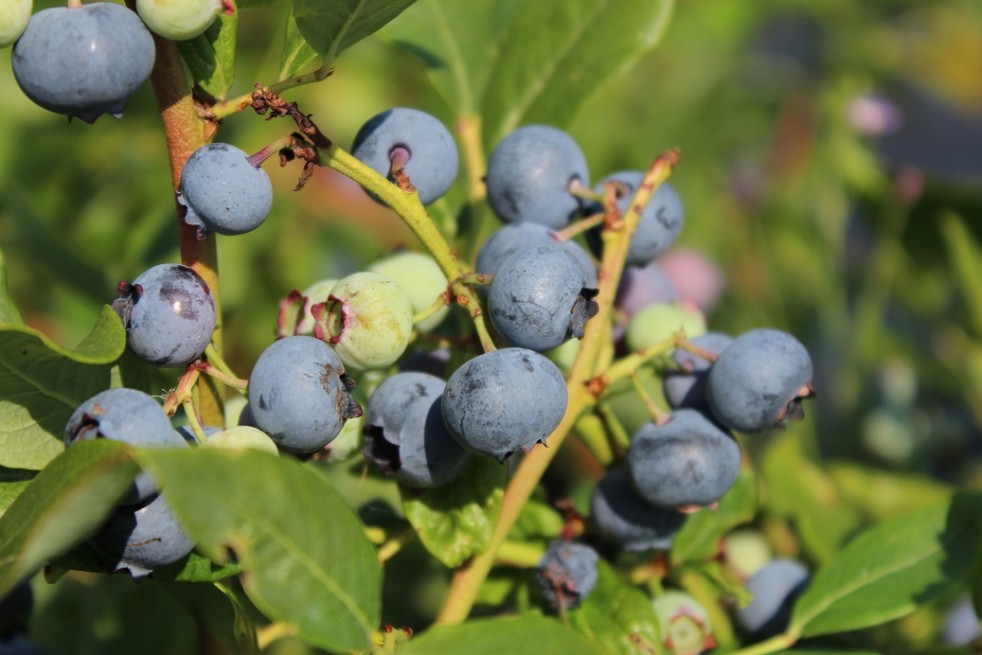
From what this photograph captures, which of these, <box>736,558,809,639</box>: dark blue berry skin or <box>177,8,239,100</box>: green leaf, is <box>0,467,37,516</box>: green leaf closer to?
<box>177,8,239,100</box>: green leaf

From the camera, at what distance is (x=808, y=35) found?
192 inches

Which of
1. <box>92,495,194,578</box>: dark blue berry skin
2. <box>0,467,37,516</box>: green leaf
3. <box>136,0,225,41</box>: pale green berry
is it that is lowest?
<box>0,467,37,516</box>: green leaf

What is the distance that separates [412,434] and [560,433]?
0.49ft

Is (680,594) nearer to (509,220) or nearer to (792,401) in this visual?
(792,401)

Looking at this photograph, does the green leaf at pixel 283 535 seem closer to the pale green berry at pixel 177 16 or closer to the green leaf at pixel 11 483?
the green leaf at pixel 11 483

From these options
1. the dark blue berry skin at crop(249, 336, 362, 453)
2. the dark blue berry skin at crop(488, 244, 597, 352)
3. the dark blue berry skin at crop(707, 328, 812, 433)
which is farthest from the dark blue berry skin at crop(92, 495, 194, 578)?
the dark blue berry skin at crop(707, 328, 812, 433)

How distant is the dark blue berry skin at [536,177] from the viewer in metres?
1.25

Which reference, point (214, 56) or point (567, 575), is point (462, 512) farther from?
point (214, 56)

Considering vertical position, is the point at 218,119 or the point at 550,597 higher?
the point at 218,119

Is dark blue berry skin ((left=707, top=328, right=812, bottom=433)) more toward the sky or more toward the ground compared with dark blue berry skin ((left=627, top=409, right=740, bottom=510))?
more toward the sky

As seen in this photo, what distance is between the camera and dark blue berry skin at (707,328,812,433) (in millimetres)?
1164

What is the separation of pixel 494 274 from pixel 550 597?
1.32ft

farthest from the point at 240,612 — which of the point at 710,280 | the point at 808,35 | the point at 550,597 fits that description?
the point at 808,35

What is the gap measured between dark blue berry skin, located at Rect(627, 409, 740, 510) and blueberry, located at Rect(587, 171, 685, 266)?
0.22 metres
